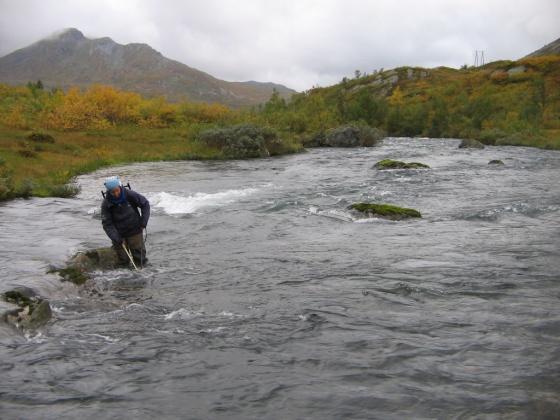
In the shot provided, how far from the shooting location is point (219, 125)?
50.9 metres

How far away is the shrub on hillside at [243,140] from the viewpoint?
42.0 metres

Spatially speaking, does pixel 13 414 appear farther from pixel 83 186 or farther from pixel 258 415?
pixel 83 186

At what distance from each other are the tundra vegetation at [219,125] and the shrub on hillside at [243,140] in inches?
3.4

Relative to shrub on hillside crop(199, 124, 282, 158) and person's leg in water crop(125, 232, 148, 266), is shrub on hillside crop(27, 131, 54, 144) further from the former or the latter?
person's leg in water crop(125, 232, 148, 266)

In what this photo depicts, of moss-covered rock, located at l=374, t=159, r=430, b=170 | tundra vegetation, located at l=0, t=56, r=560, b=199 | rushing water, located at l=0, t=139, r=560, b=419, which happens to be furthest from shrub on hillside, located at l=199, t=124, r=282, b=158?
rushing water, located at l=0, t=139, r=560, b=419

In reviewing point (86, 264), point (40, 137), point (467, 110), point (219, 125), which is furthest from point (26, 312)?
point (467, 110)

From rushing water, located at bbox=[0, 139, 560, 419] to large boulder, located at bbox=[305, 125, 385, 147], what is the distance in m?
35.3

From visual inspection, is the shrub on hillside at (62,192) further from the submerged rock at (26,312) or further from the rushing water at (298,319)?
the submerged rock at (26,312)

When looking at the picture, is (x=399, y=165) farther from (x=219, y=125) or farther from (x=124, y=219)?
(x=219, y=125)

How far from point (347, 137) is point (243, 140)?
15237mm

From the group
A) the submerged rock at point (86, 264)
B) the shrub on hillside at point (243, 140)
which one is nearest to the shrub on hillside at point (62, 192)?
the submerged rock at point (86, 264)

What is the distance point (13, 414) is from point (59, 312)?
3275mm

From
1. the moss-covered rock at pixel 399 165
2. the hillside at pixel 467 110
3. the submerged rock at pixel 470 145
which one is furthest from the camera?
the hillside at pixel 467 110

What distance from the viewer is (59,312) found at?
894 centimetres
